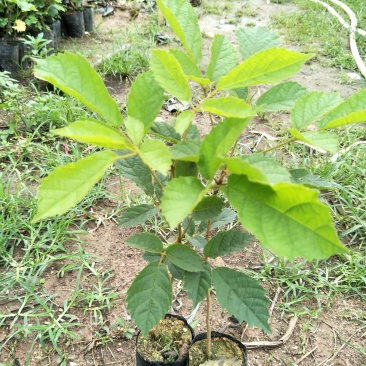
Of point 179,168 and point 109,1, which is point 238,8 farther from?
point 179,168

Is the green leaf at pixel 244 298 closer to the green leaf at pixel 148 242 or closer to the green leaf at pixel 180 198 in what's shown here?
the green leaf at pixel 148 242

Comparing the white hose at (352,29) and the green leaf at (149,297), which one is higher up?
the green leaf at (149,297)

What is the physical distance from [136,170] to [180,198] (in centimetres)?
41

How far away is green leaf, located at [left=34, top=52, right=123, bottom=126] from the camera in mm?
775

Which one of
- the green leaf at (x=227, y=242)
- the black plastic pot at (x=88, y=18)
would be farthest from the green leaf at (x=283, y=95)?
the black plastic pot at (x=88, y=18)

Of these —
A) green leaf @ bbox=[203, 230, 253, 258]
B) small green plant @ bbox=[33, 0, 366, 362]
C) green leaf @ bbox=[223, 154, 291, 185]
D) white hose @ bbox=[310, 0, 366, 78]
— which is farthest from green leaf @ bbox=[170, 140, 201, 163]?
white hose @ bbox=[310, 0, 366, 78]

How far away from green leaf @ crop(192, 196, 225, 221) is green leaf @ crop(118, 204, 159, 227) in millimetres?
190

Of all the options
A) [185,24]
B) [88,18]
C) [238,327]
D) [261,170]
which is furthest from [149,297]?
[88,18]

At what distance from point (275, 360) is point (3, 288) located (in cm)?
117

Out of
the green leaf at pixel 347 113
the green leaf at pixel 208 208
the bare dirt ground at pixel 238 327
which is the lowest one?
the bare dirt ground at pixel 238 327

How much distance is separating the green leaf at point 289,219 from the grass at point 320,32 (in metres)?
3.70

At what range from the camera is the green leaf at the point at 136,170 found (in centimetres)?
106

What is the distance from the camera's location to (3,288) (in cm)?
187

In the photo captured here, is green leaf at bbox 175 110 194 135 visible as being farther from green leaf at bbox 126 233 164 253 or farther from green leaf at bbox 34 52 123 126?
green leaf at bbox 126 233 164 253
